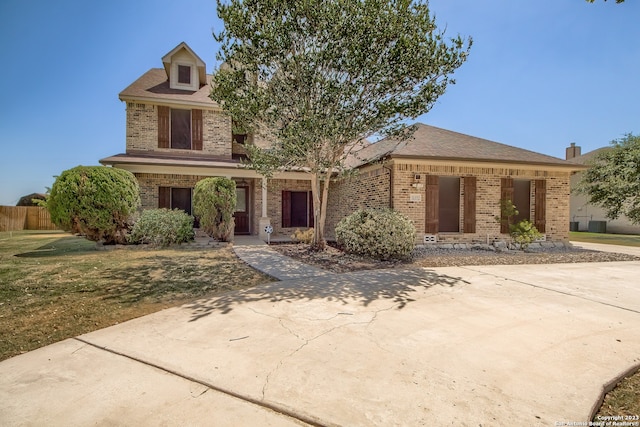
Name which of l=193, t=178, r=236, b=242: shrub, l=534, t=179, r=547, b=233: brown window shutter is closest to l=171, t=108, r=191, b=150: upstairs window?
l=193, t=178, r=236, b=242: shrub

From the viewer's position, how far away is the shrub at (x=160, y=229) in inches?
404

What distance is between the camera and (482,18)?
26.8 ft

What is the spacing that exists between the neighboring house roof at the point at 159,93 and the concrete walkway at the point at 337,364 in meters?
11.5

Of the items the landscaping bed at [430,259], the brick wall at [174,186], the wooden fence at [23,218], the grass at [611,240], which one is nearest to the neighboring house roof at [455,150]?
the landscaping bed at [430,259]

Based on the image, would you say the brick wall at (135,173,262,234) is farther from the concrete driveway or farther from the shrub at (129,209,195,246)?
the concrete driveway

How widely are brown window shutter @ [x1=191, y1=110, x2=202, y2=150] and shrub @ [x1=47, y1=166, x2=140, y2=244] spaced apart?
4442mm

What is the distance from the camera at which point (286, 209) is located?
14695 millimetres

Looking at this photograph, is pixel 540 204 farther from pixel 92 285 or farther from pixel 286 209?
pixel 92 285

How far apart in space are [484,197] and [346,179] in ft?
17.8

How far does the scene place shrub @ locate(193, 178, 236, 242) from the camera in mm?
10656

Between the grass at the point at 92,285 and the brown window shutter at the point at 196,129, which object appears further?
the brown window shutter at the point at 196,129

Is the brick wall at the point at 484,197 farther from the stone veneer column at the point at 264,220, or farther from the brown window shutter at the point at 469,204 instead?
the stone veneer column at the point at 264,220

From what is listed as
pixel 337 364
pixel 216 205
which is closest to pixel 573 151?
pixel 216 205

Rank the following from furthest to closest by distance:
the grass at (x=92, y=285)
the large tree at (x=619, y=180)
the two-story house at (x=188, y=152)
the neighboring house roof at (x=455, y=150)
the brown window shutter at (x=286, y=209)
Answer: the large tree at (x=619, y=180), the brown window shutter at (x=286, y=209), the two-story house at (x=188, y=152), the neighboring house roof at (x=455, y=150), the grass at (x=92, y=285)
